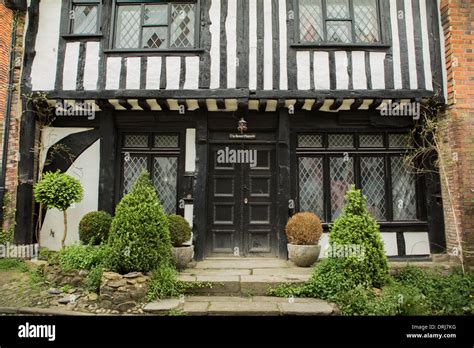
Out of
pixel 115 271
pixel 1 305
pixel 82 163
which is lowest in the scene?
pixel 1 305

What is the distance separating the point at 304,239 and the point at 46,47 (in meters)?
6.79

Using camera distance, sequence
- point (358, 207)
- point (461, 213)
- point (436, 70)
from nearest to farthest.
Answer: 1. point (358, 207)
2. point (461, 213)
3. point (436, 70)

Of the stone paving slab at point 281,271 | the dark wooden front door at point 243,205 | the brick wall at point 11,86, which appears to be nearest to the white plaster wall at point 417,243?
the stone paving slab at point 281,271

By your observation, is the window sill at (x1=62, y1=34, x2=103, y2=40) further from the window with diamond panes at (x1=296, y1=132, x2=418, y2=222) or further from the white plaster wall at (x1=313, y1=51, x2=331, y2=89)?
the window with diamond panes at (x1=296, y1=132, x2=418, y2=222)

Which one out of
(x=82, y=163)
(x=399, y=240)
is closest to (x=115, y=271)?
(x=82, y=163)

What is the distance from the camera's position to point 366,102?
6.66 meters

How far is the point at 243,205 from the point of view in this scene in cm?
706

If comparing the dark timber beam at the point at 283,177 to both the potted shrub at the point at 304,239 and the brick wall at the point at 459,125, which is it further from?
the brick wall at the point at 459,125

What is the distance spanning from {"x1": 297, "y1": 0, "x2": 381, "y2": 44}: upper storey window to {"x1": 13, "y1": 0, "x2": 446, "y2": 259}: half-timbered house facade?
0.03 m

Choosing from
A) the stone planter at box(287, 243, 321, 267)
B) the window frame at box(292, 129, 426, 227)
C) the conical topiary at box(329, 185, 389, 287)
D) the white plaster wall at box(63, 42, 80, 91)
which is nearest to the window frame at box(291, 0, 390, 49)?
the window frame at box(292, 129, 426, 227)

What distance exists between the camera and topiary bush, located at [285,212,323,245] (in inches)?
237

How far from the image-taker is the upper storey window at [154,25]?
6887 mm
